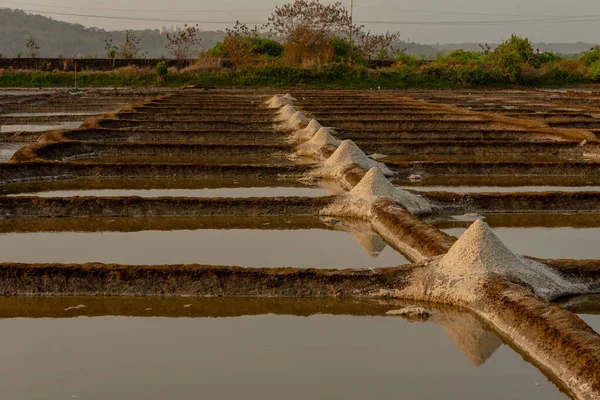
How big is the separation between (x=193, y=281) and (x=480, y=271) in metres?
1.78

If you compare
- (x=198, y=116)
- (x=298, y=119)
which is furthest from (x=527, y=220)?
(x=198, y=116)

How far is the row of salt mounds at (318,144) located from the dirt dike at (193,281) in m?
6.20

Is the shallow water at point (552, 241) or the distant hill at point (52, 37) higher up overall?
the distant hill at point (52, 37)

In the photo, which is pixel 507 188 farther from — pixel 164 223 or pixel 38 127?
pixel 38 127

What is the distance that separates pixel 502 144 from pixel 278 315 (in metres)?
8.33

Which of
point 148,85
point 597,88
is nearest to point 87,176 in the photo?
point 148,85

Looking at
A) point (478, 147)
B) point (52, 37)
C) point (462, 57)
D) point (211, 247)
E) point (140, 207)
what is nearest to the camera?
point (211, 247)

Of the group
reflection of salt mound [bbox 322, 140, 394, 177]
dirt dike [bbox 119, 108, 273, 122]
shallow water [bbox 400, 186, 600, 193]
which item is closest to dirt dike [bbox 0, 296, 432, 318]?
shallow water [bbox 400, 186, 600, 193]

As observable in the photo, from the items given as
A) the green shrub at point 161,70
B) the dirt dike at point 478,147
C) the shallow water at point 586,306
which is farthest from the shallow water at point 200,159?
the green shrub at point 161,70

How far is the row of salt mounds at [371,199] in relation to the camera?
7.54 m

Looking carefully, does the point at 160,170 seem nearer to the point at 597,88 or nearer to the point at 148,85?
the point at 148,85

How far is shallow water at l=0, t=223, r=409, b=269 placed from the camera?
595 centimetres

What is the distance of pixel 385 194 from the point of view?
762 centimetres

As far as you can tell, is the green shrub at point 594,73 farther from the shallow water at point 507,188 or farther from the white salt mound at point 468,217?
the white salt mound at point 468,217
